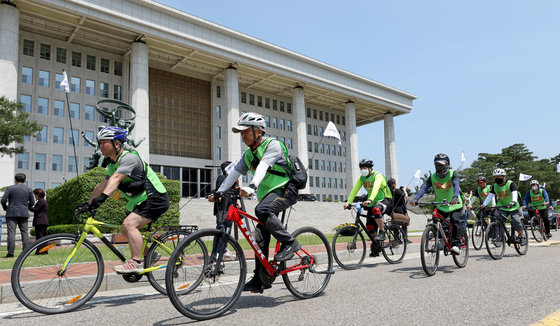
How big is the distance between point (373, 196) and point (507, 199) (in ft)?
13.4

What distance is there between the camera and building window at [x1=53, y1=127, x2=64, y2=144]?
45.4 metres

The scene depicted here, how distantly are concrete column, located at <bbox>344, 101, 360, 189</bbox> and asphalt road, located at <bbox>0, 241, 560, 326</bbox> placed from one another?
5380 cm

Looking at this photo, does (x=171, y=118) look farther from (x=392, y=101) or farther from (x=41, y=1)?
(x=392, y=101)

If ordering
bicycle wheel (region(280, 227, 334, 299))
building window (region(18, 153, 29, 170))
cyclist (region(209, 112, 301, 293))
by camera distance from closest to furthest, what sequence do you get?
cyclist (region(209, 112, 301, 293))
bicycle wheel (region(280, 227, 334, 299))
building window (region(18, 153, 29, 170))

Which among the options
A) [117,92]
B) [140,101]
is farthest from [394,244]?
[117,92]

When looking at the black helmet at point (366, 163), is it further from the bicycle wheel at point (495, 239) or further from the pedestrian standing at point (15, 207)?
the pedestrian standing at point (15, 207)

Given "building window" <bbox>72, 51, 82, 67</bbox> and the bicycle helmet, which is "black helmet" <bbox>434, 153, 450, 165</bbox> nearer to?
the bicycle helmet

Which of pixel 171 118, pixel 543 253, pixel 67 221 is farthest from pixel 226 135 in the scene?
pixel 543 253

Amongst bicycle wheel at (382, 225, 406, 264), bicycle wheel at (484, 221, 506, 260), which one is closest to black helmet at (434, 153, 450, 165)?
bicycle wheel at (382, 225, 406, 264)

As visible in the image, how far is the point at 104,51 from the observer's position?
1922 inches

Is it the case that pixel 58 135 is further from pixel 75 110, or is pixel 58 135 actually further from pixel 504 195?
pixel 504 195

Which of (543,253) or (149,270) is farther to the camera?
(543,253)

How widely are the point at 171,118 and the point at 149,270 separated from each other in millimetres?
51393

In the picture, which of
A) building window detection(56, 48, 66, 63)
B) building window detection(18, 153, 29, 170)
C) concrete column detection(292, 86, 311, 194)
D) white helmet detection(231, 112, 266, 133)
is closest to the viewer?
white helmet detection(231, 112, 266, 133)
